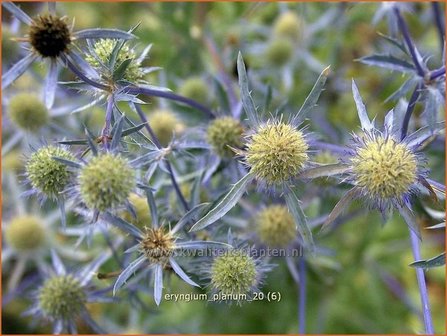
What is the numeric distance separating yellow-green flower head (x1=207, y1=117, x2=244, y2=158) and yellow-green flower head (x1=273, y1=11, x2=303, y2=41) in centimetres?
116

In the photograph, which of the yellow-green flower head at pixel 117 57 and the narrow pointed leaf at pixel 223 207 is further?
the yellow-green flower head at pixel 117 57

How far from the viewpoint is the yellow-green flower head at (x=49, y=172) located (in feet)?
4.34

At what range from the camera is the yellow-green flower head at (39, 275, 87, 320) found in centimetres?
168

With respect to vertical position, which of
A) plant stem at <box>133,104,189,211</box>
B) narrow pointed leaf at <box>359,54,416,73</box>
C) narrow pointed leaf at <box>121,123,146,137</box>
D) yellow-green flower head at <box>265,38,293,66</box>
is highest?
yellow-green flower head at <box>265,38,293,66</box>

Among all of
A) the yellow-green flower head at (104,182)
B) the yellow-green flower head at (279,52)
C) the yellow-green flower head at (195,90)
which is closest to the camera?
the yellow-green flower head at (104,182)

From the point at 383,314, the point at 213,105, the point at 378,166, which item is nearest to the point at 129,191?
the point at 378,166

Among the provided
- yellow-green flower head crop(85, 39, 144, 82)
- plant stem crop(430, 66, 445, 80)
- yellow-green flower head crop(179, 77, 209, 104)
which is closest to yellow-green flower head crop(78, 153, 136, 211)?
yellow-green flower head crop(85, 39, 144, 82)

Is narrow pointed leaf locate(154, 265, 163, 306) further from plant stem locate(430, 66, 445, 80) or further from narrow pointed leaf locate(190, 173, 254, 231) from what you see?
plant stem locate(430, 66, 445, 80)

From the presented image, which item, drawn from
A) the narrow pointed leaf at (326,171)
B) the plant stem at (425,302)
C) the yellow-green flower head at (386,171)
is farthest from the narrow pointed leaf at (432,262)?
the narrow pointed leaf at (326,171)

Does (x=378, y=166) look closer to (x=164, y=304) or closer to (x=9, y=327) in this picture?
(x=164, y=304)

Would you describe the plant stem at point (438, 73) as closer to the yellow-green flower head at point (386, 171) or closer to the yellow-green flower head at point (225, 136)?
the yellow-green flower head at point (386, 171)

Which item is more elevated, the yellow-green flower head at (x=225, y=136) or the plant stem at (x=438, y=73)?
the plant stem at (x=438, y=73)

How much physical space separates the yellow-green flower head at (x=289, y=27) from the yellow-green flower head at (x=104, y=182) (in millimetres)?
1661

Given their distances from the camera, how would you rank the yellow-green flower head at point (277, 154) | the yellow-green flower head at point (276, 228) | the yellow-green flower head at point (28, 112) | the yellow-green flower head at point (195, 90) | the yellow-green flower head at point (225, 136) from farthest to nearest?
the yellow-green flower head at point (195, 90) < the yellow-green flower head at point (28, 112) < the yellow-green flower head at point (276, 228) < the yellow-green flower head at point (225, 136) < the yellow-green flower head at point (277, 154)
